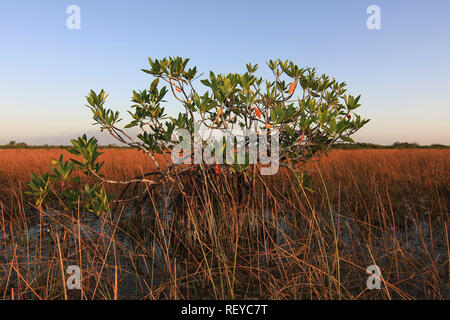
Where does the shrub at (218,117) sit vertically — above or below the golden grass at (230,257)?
above

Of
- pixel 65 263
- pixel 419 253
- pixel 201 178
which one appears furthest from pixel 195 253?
pixel 419 253

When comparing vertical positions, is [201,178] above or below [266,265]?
above

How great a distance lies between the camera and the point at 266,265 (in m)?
2.20

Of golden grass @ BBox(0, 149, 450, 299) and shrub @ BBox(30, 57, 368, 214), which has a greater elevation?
shrub @ BBox(30, 57, 368, 214)

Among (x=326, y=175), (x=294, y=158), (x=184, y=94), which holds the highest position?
(x=184, y=94)

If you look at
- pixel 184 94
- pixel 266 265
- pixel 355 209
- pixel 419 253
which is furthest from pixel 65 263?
pixel 355 209

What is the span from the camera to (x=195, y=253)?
2.50m

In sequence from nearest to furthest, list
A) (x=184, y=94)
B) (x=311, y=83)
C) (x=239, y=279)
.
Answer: (x=239, y=279), (x=184, y=94), (x=311, y=83)

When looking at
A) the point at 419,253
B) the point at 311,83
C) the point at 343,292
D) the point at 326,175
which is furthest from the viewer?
the point at 326,175

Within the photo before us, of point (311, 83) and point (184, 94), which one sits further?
point (311, 83)

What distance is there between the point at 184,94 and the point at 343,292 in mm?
2341

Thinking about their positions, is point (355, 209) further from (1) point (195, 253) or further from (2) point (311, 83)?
(1) point (195, 253)
